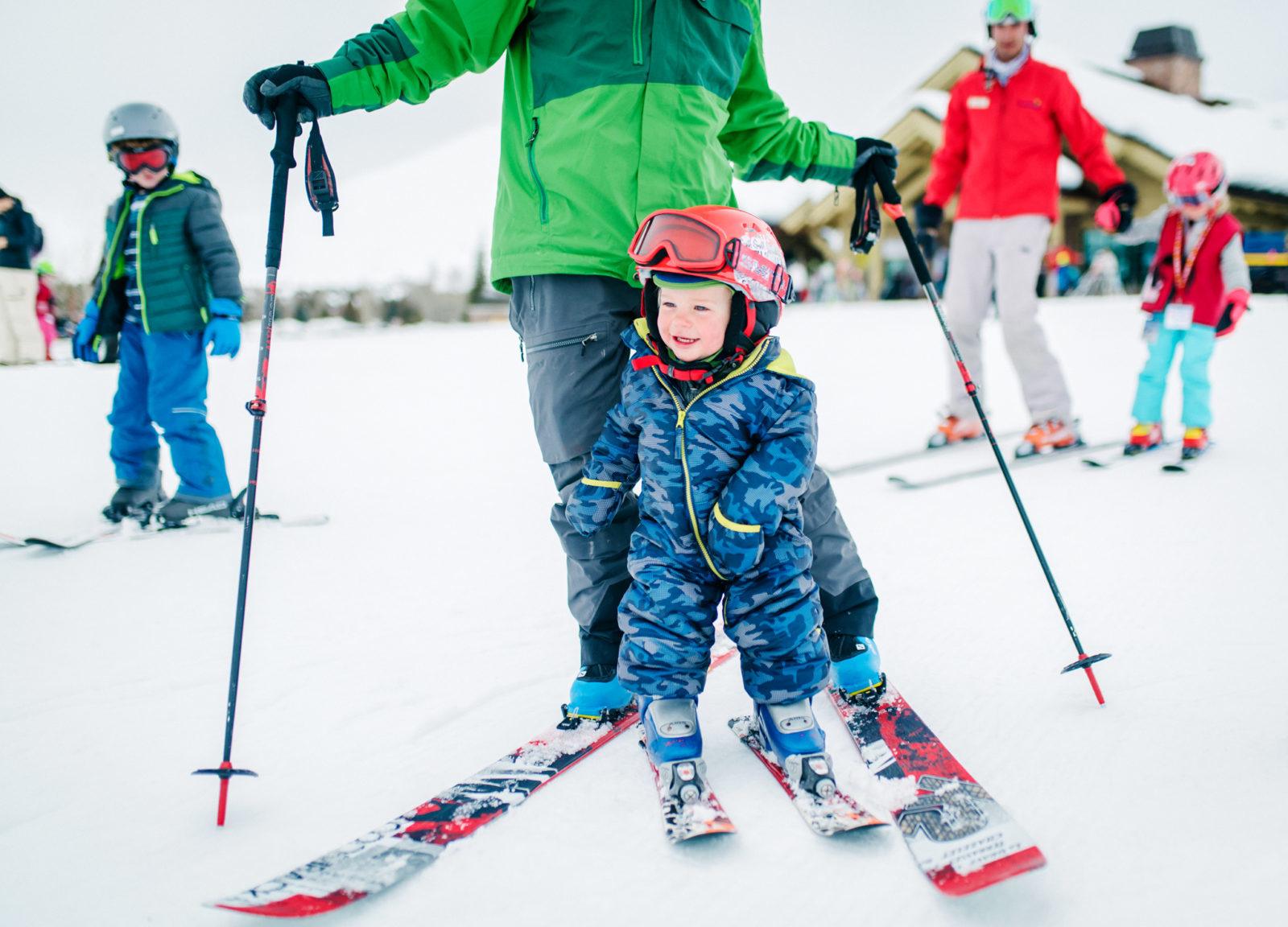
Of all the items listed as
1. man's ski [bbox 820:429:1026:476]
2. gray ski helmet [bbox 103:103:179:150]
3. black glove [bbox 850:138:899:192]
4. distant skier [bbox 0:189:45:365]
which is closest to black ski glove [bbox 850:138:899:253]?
black glove [bbox 850:138:899:192]

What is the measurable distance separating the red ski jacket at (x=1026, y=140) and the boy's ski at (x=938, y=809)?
4040 mm

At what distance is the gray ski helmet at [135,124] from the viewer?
12.9 ft

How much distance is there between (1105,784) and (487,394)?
7.49 metres

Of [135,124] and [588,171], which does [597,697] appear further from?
[135,124]

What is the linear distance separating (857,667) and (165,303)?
11.9 feet

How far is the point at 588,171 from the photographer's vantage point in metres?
2.04

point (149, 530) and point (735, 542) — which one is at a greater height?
point (735, 542)

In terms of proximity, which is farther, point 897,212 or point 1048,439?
point 1048,439

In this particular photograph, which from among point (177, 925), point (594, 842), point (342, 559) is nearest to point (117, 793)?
point (177, 925)

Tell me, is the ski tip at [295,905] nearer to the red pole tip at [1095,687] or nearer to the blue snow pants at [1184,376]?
the red pole tip at [1095,687]

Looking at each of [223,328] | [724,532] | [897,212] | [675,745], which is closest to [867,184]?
[897,212]

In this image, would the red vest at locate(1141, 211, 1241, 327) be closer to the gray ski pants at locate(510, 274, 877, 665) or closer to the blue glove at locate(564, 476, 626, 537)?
the gray ski pants at locate(510, 274, 877, 665)

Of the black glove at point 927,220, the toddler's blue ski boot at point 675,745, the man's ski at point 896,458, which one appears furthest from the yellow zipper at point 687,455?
the black glove at point 927,220

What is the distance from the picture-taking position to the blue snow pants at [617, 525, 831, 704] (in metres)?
1.87
